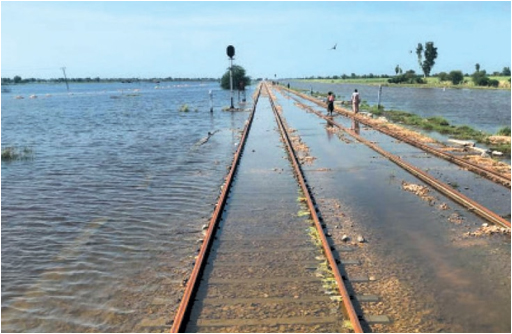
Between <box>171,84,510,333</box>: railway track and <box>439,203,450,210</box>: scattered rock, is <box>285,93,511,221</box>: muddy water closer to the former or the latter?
<box>171,84,510,333</box>: railway track

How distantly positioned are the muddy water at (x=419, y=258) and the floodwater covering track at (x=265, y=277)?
46 centimetres

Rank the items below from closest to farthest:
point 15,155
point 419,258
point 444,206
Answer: point 419,258
point 444,206
point 15,155

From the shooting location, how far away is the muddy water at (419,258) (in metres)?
4.36

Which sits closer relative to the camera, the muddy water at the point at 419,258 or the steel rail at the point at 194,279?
the steel rail at the point at 194,279

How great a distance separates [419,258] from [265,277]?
2232 mm

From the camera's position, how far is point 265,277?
523cm

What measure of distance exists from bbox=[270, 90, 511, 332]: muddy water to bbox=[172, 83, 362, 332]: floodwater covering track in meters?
0.46

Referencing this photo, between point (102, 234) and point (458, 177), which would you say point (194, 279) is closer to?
point (102, 234)

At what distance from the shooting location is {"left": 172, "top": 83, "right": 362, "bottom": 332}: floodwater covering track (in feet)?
14.0

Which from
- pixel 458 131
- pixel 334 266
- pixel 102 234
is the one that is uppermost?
pixel 334 266

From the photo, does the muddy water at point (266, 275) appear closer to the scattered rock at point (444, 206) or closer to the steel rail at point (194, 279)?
the steel rail at point (194, 279)

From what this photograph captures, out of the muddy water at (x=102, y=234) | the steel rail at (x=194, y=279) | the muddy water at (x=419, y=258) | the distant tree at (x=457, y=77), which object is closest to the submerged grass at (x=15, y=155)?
the muddy water at (x=102, y=234)

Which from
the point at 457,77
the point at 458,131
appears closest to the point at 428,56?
the point at 457,77

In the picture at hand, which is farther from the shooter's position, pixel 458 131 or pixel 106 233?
pixel 458 131
